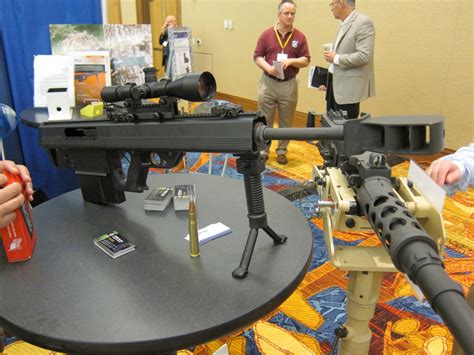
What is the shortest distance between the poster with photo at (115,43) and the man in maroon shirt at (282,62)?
1.44 m

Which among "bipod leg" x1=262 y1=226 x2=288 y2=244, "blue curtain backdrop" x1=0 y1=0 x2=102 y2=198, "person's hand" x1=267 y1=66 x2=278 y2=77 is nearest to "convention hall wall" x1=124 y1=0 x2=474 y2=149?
"person's hand" x1=267 y1=66 x2=278 y2=77

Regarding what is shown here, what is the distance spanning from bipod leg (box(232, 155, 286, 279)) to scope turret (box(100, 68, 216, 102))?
202 mm

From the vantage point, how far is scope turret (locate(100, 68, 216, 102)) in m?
0.99

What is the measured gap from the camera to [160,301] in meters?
0.91

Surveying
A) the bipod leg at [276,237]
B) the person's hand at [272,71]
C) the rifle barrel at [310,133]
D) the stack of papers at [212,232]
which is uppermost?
the rifle barrel at [310,133]

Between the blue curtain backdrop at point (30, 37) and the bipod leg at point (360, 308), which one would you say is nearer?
the bipod leg at point (360, 308)

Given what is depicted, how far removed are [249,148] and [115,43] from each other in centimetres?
230

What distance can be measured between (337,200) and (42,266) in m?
0.80

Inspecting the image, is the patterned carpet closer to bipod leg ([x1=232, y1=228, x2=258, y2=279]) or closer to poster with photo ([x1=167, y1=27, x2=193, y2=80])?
bipod leg ([x1=232, y1=228, x2=258, y2=279])

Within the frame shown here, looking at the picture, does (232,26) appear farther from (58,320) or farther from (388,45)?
(58,320)

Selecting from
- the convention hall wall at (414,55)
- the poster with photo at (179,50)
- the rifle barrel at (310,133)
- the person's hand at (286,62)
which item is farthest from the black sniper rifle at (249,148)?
the convention hall wall at (414,55)

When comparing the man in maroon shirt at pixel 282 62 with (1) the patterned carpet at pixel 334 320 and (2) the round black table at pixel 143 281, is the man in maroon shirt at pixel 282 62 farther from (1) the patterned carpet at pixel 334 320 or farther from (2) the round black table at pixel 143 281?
(2) the round black table at pixel 143 281

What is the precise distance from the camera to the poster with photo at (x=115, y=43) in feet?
8.93

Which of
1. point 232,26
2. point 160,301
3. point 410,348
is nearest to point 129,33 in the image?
point 160,301
